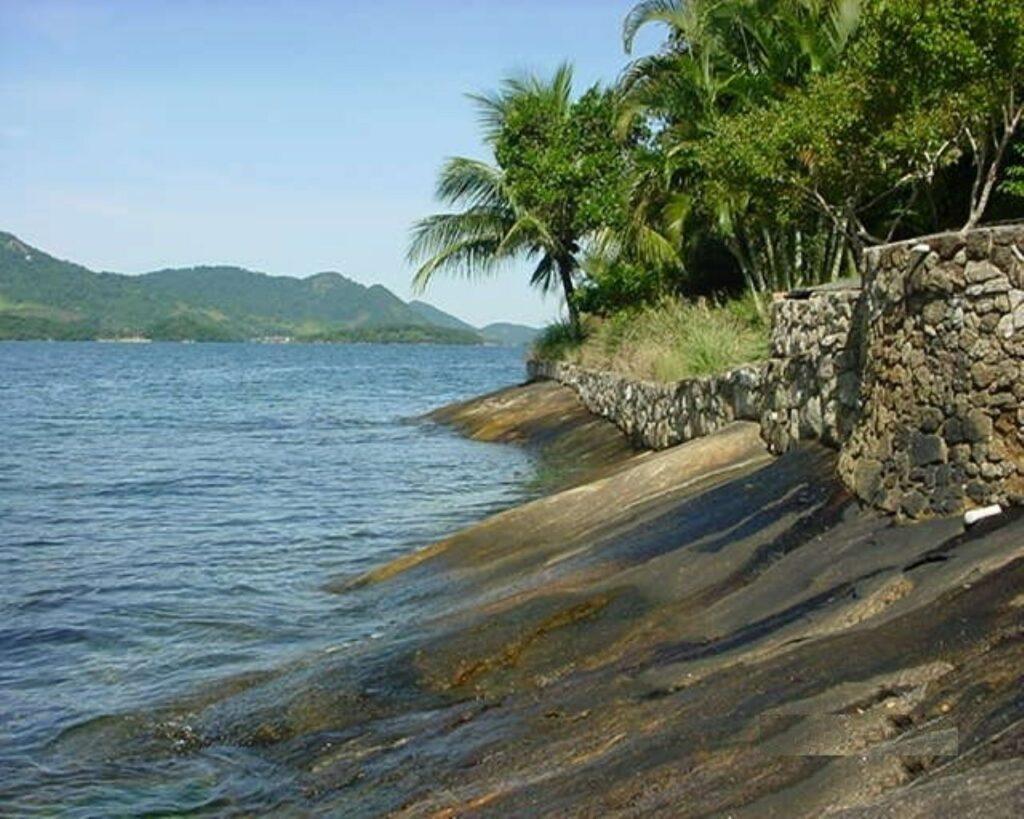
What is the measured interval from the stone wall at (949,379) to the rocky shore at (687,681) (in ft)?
1.08

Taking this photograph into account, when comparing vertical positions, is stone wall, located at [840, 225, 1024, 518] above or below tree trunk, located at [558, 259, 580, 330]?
below

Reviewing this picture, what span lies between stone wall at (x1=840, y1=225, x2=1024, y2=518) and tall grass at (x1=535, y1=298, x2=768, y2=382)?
720 cm

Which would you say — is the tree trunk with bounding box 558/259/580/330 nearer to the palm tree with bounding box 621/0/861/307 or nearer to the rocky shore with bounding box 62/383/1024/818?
the palm tree with bounding box 621/0/861/307

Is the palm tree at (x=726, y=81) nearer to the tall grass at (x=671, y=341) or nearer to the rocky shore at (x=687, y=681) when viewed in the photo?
the tall grass at (x=671, y=341)

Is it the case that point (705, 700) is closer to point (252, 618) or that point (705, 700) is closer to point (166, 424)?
point (252, 618)

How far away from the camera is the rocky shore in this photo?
5621 mm

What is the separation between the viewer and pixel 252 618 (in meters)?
13.0

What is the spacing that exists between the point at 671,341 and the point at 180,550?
32.7 feet

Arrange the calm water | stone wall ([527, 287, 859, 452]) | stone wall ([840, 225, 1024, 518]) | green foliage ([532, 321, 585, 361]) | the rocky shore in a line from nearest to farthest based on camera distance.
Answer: the rocky shore, stone wall ([840, 225, 1024, 518]), the calm water, stone wall ([527, 287, 859, 452]), green foliage ([532, 321, 585, 361])

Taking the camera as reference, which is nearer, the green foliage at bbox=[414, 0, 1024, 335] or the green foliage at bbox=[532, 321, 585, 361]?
the green foliage at bbox=[414, 0, 1024, 335]

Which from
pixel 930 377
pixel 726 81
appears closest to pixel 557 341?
pixel 726 81

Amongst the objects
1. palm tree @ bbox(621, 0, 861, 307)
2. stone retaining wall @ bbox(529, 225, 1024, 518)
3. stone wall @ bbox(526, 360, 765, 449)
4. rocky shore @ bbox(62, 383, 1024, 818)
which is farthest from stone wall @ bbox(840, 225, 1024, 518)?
palm tree @ bbox(621, 0, 861, 307)

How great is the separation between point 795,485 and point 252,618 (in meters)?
5.59

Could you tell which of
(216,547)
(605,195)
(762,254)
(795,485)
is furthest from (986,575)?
(605,195)
